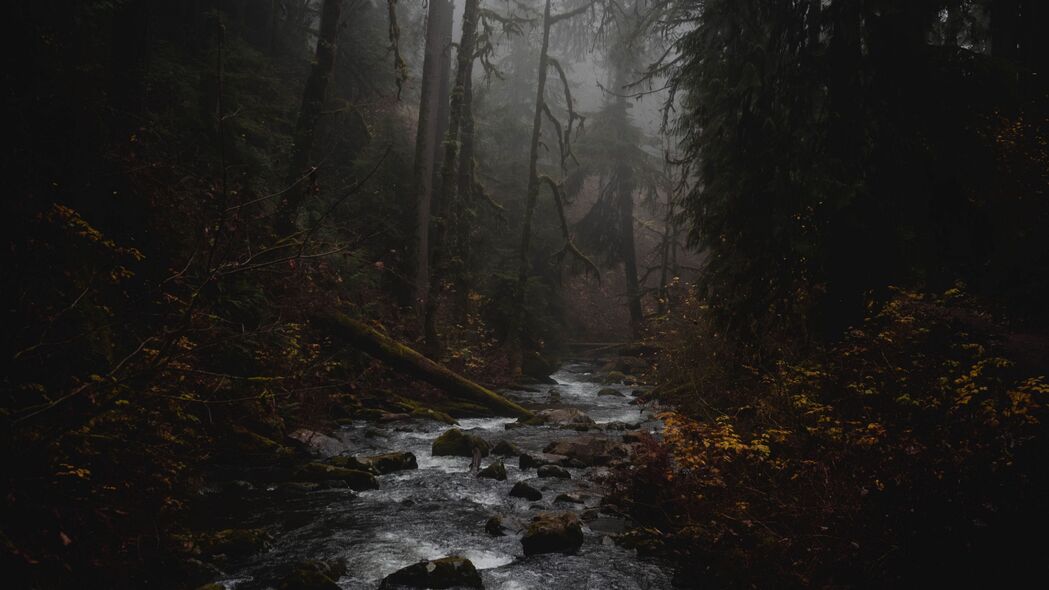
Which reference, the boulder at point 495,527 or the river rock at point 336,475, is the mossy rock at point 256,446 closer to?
the river rock at point 336,475

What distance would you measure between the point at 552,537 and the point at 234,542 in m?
2.80

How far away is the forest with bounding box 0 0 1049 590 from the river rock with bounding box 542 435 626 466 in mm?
59

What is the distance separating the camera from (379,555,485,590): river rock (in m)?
4.70

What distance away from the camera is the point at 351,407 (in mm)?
10281

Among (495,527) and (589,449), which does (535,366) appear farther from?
(495,527)

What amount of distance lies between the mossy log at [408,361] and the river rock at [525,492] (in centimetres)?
448

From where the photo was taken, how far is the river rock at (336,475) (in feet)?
22.9

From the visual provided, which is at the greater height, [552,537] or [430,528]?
[552,537]

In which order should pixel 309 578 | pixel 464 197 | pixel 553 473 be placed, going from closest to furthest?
pixel 309 578
pixel 553 473
pixel 464 197

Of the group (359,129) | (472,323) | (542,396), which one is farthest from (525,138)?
(542,396)

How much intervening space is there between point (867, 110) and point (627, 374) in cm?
1486

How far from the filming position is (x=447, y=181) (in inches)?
559

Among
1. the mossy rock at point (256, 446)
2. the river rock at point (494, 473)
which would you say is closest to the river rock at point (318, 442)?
the mossy rock at point (256, 446)

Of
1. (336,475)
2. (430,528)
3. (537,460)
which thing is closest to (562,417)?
(537,460)
